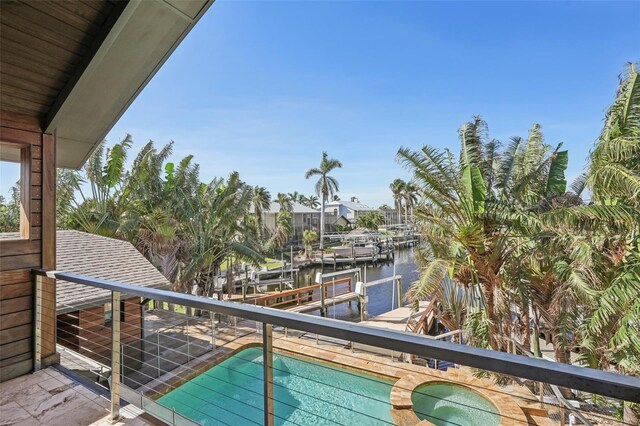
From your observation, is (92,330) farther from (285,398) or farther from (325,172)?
(325,172)

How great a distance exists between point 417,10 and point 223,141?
1532cm

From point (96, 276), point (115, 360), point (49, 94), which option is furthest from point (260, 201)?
point (115, 360)

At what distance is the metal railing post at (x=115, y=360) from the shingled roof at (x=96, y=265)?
5151 mm

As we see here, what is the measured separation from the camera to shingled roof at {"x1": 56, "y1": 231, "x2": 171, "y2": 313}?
6.57 m

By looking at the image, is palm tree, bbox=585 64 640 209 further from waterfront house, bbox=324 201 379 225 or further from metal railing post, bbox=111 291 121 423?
waterfront house, bbox=324 201 379 225

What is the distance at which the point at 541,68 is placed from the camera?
461 inches

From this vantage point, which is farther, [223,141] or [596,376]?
[223,141]

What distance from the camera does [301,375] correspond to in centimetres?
606

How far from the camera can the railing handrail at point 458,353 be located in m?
0.75

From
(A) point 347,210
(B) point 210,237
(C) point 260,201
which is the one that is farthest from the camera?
(A) point 347,210

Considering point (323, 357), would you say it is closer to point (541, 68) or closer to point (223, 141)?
point (541, 68)

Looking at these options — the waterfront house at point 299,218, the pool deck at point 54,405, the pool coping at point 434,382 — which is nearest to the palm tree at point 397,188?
the waterfront house at point 299,218

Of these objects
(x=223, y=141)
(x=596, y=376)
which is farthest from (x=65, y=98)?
(x=223, y=141)

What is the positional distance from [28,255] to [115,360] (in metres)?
1.63
